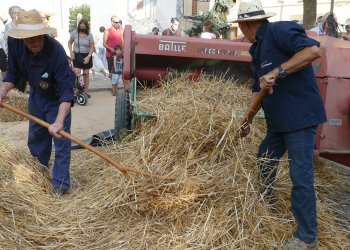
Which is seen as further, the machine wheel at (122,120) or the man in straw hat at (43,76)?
the machine wheel at (122,120)

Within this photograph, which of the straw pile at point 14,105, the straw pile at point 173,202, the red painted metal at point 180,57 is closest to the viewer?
the straw pile at point 173,202

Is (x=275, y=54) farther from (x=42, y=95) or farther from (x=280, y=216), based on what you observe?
(x=42, y=95)

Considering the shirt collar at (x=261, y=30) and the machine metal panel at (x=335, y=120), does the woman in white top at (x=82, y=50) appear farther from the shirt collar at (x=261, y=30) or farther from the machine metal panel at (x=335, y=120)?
the shirt collar at (x=261, y=30)

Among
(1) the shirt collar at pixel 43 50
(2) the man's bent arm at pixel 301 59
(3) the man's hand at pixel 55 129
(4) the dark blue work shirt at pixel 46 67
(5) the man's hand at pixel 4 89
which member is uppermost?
(2) the man's bent arm at pixel 301 59

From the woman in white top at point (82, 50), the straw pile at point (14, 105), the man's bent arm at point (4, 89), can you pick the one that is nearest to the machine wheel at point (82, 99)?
the woman in white top at point (82, 50)

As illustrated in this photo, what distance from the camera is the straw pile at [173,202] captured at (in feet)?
9.90

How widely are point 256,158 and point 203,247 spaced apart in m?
0.87

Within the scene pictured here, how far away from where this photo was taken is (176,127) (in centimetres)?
369

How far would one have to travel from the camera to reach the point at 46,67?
3.85 meters

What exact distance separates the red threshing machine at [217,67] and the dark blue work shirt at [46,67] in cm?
76

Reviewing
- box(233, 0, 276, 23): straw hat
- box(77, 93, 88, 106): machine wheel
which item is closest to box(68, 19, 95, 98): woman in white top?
box(77, 93, 88, 106): machine wheel

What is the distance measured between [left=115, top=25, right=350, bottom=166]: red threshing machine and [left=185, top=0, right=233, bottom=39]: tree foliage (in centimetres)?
812

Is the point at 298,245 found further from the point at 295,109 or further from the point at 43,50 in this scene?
the point at 43,50

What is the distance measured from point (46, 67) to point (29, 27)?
0.36 metres
